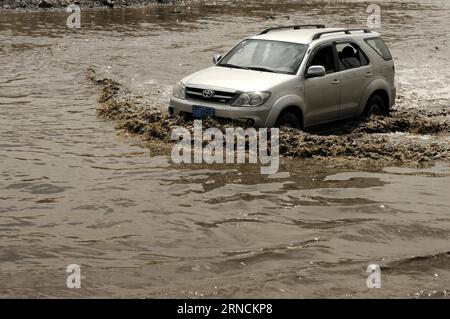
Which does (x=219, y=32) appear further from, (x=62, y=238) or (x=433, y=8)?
(x=62, y=238)

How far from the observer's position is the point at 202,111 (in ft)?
36.4

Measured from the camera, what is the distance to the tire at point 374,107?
12953 mm

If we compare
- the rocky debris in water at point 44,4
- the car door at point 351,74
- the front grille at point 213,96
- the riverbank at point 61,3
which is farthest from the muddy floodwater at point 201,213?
the rocky debris in water at point 44,4

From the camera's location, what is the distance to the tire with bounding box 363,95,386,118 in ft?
42.5

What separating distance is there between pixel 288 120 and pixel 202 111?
4.11ft

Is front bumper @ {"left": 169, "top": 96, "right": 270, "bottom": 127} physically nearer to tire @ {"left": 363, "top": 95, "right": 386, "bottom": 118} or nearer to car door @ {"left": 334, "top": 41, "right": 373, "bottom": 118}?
car door @ {"left": 334, "top": 41, "right": 373, "bottom": 118}

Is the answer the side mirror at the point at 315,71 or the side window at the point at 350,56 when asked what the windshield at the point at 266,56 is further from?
the side window at the point at 350,56

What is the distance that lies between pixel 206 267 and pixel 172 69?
13.0 m

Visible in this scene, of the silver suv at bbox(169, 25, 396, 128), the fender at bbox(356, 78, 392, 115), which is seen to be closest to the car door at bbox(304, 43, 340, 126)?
the silver suv at bbox(169, 25, 396, 128)

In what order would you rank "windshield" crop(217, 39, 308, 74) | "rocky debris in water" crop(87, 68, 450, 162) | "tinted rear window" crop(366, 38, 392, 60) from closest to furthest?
"rocky debris in water" crop(87, 68, 450, 162), "windshield" crop(217, 39, 308, 74), "tinted rear window" crop(366, 38, 392, 60)

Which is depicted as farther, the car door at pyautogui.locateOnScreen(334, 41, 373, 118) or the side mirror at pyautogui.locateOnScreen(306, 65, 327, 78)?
the car door at pyautogui.locateOnScreen(334, 41, 373, 118)

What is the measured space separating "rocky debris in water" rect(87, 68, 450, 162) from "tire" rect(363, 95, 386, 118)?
0.18 metres

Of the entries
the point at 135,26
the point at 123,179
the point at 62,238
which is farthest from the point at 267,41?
the point at 135,26

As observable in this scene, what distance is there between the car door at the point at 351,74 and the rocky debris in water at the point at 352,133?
0.36 metres
